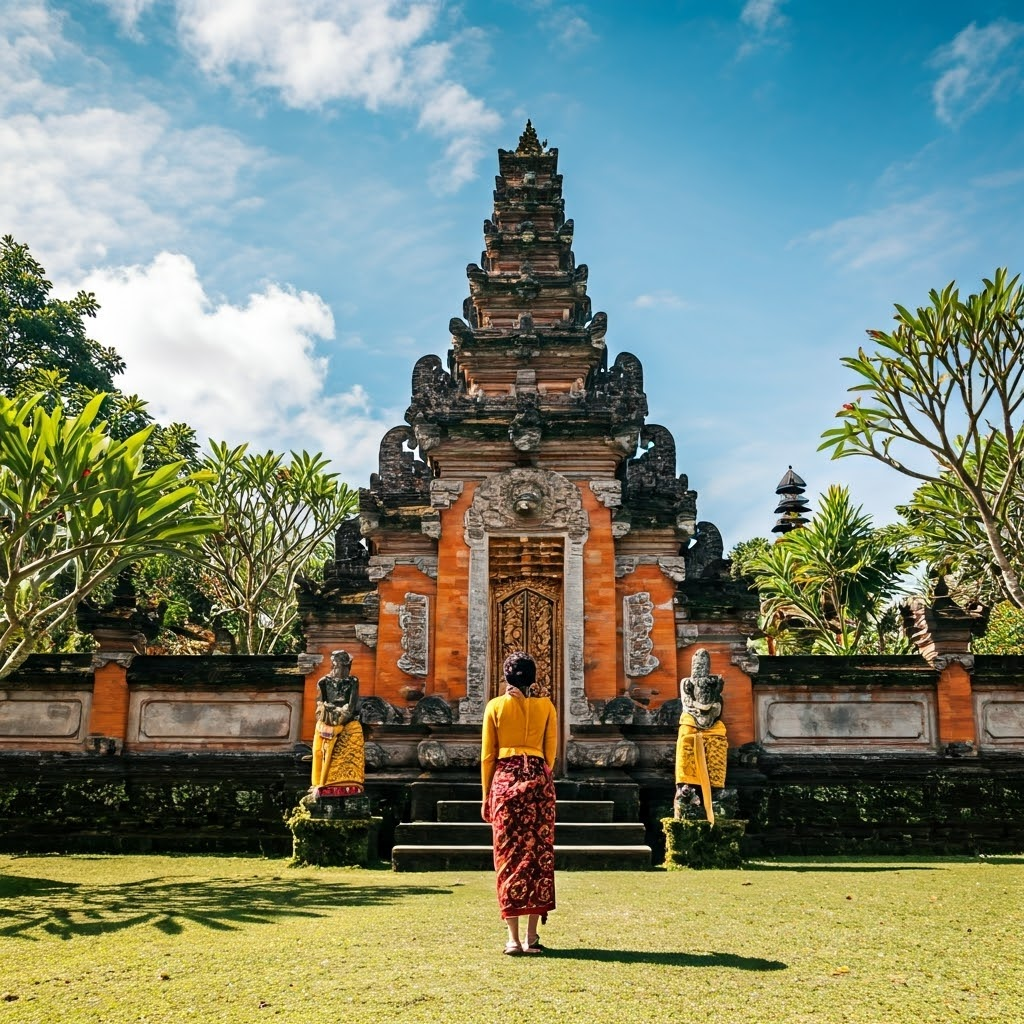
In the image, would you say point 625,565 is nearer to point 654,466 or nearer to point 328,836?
point 654,466

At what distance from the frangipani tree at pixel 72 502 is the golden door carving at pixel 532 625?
12.9 ft

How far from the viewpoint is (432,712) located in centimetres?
1122

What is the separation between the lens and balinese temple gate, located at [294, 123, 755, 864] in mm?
11539

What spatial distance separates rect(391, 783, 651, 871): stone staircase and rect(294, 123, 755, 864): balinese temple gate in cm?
88

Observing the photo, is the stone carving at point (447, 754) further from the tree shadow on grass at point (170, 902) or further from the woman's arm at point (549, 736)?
the woman's arm at point (549, 736)

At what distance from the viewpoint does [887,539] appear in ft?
65.5

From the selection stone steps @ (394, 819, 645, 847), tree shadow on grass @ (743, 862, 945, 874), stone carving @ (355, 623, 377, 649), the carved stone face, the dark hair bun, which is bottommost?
tree shadow on grass @ (743, 862, 945, 874)

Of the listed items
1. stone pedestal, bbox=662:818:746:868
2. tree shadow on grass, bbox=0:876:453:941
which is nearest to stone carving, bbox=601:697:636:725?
stone pedestal, bbox=662:818:746:868

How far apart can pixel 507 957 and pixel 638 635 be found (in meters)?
7.07

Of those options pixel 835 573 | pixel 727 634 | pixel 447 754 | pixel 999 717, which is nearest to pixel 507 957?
pixel 447 754

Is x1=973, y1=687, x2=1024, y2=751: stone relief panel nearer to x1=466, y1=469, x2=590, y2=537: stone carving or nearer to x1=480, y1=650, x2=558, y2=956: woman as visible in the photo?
x1=466, y1=469, x2=590, y2=537: stone carving

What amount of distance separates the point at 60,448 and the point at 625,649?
6.61 meters

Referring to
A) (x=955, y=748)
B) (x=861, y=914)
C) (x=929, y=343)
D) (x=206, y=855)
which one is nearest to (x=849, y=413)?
(x=929, y=343)

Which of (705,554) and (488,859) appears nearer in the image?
(488,859)
